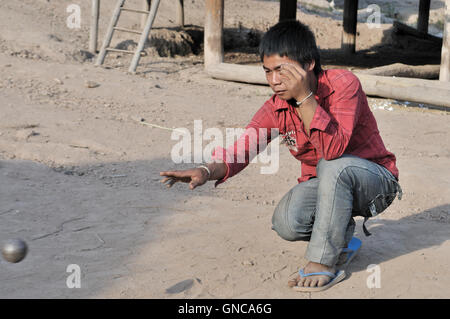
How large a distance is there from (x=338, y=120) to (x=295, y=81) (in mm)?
319

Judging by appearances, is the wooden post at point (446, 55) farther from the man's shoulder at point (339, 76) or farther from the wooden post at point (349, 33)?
the man's shoulder at point (339, 76)

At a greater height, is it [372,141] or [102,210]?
[372,141]

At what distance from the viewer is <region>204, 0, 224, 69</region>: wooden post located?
31.8 ft

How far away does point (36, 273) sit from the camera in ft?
9.95

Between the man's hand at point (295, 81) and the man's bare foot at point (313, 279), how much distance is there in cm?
87

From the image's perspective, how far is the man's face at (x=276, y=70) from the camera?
2.68 metres

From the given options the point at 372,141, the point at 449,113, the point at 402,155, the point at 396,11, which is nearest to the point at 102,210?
the point at 372,141

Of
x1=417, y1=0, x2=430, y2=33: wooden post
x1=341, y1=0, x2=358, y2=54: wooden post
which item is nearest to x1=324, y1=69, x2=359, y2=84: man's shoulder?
x1=341, y1=0, x2=358, y2=54: wooden post

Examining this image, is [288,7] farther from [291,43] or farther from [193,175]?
[193,175]

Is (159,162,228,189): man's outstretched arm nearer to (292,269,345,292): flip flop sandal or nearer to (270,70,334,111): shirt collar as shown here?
(270,70,334,111): shirt collar

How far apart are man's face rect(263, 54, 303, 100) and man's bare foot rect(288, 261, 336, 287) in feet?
2.89

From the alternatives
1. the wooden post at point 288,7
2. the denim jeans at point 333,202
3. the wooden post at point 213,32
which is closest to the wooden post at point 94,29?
the wooden post at point 213,32

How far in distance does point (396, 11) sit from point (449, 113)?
16668mm
